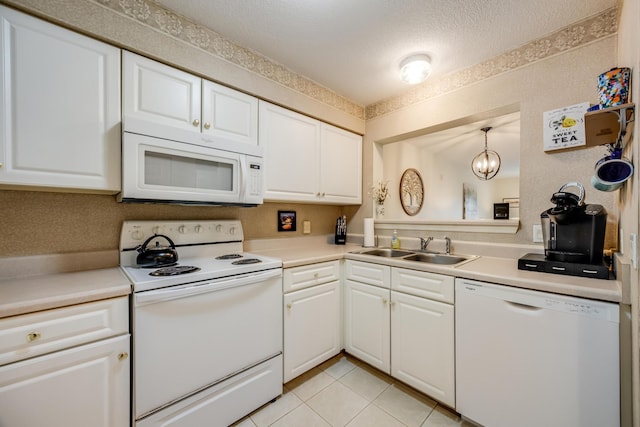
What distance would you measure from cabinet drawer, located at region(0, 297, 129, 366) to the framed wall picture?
137 centimetres

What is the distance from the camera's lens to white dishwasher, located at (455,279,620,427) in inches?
40.3

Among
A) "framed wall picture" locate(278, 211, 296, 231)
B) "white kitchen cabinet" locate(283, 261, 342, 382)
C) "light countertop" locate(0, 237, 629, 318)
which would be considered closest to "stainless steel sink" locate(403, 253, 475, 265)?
"light countertop" locate(0, 237, 629, 318)

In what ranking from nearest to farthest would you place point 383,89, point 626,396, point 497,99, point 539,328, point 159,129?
point 626,396
point 539,328
point 159,129
point 497,99
point 383,89

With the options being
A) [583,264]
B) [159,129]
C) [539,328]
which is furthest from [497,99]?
[159,129]

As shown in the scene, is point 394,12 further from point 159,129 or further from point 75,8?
point 75,8

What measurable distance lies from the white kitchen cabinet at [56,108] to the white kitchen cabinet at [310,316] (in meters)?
1.21

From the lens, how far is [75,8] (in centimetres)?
122

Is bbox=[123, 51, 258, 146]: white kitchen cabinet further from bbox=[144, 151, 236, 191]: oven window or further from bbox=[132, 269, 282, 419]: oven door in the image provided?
bbox=[132, 269, 282, 419]: oven door

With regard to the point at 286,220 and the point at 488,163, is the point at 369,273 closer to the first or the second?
the point at 286,220

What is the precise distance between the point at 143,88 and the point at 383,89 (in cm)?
187

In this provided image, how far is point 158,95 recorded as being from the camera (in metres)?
1.46

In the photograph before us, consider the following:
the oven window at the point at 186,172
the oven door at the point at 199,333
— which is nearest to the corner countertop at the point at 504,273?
the oven door at the point at 199,333

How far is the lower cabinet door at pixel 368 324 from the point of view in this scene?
1776mm

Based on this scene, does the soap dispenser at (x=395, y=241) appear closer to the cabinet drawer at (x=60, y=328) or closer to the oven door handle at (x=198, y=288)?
the oven door handle at (x=198, y=288)
